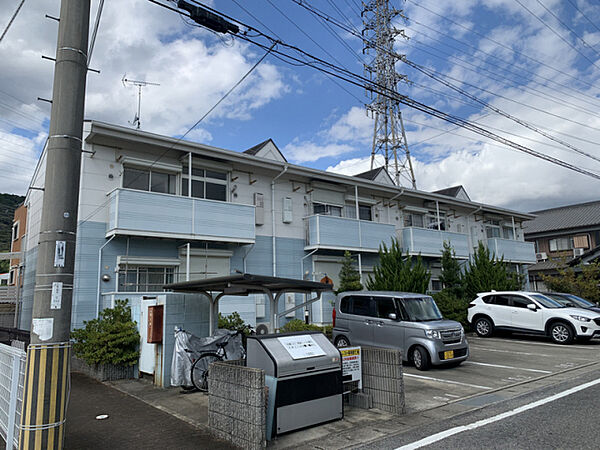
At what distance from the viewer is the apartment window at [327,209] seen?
56.5ft

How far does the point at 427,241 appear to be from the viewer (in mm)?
19406

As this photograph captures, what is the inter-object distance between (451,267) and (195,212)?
36.7 ft

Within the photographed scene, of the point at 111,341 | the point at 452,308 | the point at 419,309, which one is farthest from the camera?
the point at 452,308

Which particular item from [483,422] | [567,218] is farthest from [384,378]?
[567,218]

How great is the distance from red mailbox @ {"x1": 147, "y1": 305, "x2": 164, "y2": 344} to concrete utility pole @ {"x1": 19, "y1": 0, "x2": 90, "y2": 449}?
4.07m

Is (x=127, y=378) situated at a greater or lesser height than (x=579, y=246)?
lesser

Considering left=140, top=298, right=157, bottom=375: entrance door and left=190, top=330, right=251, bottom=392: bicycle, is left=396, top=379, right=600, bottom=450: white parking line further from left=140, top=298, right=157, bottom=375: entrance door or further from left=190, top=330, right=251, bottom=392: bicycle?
left=140, top=298, right=157, bottom=375: entrance door

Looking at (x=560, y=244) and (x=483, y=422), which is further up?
(x=560, y=244)

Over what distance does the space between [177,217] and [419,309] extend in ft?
23.1

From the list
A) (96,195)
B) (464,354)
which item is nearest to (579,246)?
(464,354)

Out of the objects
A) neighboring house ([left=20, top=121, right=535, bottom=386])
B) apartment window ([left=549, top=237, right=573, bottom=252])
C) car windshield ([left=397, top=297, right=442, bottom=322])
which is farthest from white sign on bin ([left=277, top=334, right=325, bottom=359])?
apartment window ([left=549, top=237, right=573, bottom=252])

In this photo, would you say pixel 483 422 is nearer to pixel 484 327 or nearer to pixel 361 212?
pixel 484 327

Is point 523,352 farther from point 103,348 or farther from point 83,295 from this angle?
point 83,295

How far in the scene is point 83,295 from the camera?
36.1ft
